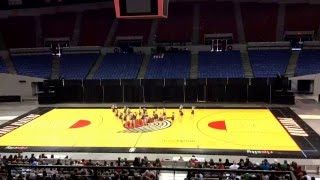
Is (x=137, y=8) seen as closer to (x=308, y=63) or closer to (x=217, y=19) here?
(x=308, y=63)

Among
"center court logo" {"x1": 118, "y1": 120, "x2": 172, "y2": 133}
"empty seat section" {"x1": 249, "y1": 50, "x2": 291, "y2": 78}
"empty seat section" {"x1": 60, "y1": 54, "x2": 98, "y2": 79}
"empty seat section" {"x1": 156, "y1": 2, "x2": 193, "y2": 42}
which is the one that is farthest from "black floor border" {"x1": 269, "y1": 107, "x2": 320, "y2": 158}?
"empty seat section" {"x1": 60, "y1": 54, "x2": 98, "y2": 79}

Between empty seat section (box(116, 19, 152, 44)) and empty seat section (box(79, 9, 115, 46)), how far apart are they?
1.42m

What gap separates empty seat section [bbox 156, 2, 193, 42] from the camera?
38969mm

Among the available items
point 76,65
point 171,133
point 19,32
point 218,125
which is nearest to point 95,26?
point 76,65

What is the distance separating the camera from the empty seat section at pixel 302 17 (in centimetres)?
3694

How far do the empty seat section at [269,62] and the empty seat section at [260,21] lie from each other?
7.03ft

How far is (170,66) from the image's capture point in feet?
115

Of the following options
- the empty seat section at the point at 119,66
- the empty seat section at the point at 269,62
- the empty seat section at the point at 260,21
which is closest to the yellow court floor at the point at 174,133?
the empty seat section at the point at 269,62

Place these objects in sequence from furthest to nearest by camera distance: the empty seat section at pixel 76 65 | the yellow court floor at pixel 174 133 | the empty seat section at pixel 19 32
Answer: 1. the empty seat section at pixel 19 32
2. the empty seat section at pixel 76 65
3. the yellow court floor at pixel 174 133

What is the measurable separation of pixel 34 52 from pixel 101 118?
61.1 feet

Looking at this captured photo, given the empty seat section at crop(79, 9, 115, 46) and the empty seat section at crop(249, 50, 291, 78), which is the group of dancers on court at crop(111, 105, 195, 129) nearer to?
the empty seat section at crop(249, 50, 291, 78)

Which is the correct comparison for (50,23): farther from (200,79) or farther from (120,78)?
(200,79)

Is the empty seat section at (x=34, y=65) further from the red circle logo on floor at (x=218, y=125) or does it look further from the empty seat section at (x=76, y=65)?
the red circle logo on floor at (x=218, y=125)

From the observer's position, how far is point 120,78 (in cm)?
3341
